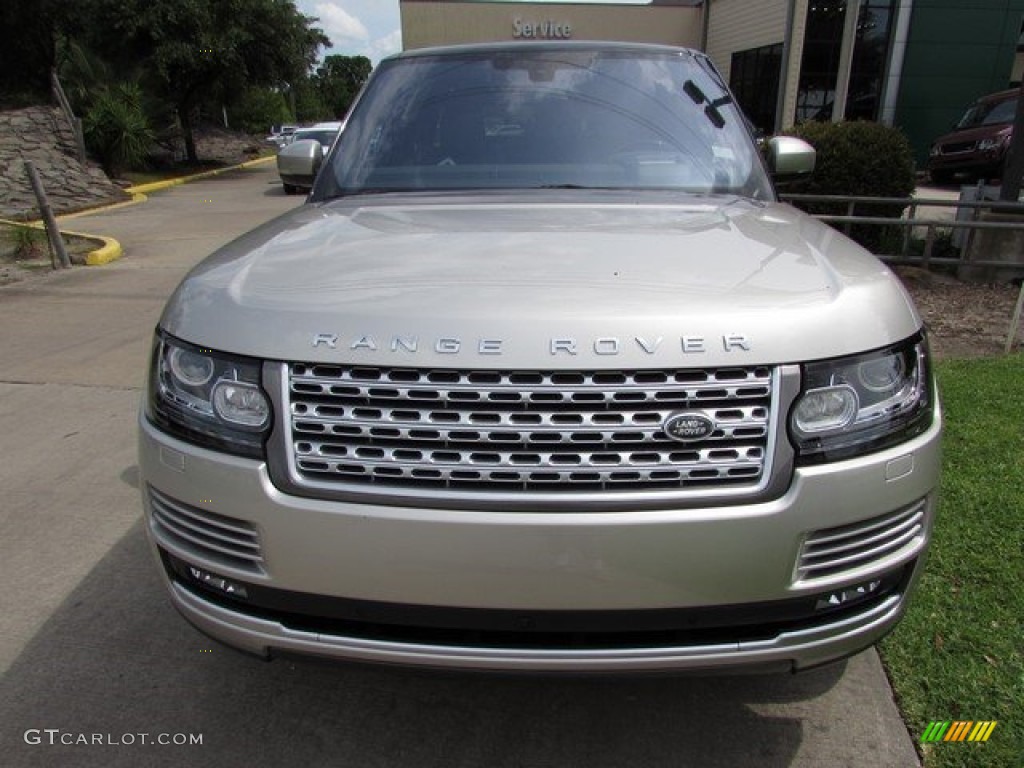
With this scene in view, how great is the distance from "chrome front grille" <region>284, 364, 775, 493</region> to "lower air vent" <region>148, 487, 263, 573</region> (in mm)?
332

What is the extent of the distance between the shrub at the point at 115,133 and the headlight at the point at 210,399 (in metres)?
22.5

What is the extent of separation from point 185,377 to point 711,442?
48.8 inches

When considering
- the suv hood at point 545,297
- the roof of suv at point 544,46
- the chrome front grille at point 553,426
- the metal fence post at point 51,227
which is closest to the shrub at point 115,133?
the metal fence post at point 51,227

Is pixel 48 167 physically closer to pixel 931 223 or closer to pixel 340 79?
pixel 931 223

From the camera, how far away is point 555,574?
1658 mm

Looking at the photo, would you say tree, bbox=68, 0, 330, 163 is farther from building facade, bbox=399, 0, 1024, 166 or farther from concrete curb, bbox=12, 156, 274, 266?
building facade, bbox=399, 0, 1024, 166

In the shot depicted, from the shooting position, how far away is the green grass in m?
2.29

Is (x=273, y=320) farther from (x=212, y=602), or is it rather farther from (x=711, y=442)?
(x=711, y=442)

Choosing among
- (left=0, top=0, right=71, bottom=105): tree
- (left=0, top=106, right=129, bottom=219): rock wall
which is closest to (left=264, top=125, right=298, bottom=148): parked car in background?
Result: (left=0, top=0, right=71, bottom=105): tree

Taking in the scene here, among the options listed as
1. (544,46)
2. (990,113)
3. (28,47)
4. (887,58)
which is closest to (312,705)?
(544,46)

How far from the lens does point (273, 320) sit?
178cm

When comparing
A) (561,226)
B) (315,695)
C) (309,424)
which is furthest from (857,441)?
(315,695)

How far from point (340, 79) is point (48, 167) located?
8442cm

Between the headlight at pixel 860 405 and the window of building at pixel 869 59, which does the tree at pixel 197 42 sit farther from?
the headlight at pixel 860 405
